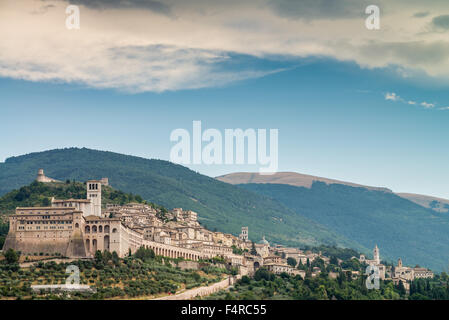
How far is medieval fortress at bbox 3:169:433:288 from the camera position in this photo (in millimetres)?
89375

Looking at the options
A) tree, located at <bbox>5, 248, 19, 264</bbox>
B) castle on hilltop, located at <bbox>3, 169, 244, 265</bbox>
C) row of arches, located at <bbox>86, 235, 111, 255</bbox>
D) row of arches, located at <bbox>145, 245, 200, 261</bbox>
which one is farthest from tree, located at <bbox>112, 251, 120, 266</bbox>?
row of arches, located at <bbox>145, 245, 200, 261</bbox>

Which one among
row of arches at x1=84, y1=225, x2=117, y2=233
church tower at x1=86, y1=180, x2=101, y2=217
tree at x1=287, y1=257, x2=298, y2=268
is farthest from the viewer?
tree at x1=287, y1=257, x2=298, y2=268

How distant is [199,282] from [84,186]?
130 ft

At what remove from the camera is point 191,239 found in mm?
110125

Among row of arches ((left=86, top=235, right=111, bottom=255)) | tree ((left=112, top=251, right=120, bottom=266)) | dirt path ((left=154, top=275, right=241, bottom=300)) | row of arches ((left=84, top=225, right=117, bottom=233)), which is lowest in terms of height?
dirt path ((left=154, top=275, right=241, bottom=300))

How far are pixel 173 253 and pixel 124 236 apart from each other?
10.6m

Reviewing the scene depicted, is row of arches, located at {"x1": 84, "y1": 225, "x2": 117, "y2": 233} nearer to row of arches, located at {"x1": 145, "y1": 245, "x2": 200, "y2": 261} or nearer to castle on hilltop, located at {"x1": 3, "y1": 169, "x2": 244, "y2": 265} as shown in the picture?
castle on hilltop, located at {"x1": 3, "y1": 169, "x2": 244, "y2": 265}

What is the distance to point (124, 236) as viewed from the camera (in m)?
92.1

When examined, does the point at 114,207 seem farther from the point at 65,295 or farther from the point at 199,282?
the point at 65,295

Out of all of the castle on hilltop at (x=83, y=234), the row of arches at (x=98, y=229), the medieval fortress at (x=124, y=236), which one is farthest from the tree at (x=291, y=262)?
the row of arches at (x=98, y=229)

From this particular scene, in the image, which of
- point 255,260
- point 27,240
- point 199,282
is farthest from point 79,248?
point 255,260

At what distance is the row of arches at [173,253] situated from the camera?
98.9m
